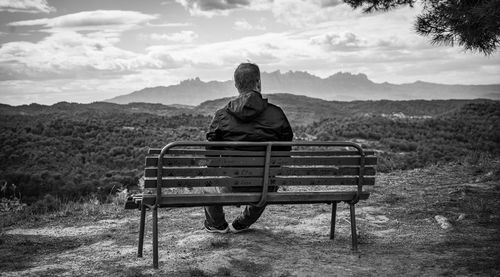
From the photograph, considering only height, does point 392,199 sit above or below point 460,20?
below

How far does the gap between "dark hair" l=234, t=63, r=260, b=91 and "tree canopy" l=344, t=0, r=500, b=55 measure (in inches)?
139

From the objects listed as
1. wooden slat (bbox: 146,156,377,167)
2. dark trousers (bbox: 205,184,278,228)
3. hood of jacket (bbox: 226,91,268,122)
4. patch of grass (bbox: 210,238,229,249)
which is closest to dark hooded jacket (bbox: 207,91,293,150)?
hood of jacket (bbox: 226,91,268,122)

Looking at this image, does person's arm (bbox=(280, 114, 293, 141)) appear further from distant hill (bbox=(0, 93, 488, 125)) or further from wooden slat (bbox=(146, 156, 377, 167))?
distant hill (bbox=(0, 93, 488, 125))

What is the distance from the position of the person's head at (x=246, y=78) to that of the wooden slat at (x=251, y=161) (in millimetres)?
838

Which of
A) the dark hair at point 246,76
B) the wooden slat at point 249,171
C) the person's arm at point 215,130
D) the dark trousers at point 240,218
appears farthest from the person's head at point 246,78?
the dark trousers at point 240,218

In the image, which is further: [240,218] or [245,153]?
[240,218]

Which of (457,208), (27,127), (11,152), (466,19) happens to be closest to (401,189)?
(457,208)

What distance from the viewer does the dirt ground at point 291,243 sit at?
163 inches

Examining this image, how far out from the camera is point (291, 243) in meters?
5.05

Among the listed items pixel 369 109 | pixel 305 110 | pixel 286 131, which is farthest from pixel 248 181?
pixel 305 110

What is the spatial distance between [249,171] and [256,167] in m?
0.09

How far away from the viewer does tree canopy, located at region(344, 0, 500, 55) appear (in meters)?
6.28

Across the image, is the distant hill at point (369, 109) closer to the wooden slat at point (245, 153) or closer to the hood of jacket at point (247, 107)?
the wooden slat at point (245, 153)

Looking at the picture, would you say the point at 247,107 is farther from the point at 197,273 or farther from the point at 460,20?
the point at 460,20
